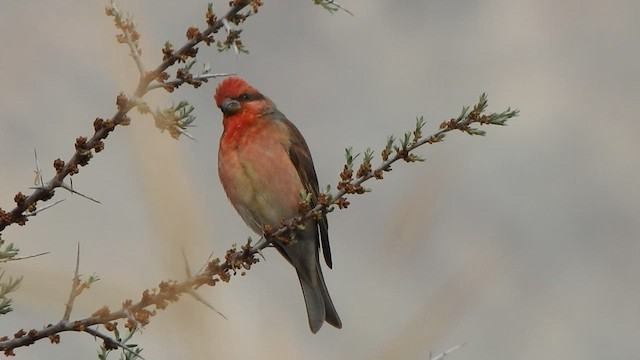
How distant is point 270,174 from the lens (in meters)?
6.69

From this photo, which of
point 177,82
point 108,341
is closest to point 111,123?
point 177,82

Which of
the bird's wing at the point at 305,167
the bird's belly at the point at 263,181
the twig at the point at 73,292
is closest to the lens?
the twig at the point at 73,292

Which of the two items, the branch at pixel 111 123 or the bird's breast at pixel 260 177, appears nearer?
the branch at pixel 111 123

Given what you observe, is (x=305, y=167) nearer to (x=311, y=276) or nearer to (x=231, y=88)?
(x=231, y=88)

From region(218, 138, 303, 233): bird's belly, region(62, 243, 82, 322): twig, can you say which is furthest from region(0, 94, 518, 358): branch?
region(218, 138, 303, 233): bird's belly

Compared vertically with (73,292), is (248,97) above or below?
above

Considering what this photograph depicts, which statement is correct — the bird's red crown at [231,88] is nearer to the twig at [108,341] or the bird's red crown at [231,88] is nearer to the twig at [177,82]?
the twig at [177,82]

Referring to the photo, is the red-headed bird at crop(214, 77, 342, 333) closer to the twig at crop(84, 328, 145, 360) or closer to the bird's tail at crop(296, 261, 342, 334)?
the bird's tail at crop(296, 261, 342, 334)

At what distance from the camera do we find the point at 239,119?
22.8 feet

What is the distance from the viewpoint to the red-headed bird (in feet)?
22.0

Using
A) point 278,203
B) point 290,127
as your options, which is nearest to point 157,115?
point 278,203

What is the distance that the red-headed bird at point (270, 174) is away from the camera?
670 centimetres

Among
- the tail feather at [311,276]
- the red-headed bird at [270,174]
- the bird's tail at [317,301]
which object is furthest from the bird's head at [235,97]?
the bird's tail at [317,301]

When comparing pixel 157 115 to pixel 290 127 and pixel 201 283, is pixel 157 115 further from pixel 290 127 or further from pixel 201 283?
pixel 290 127
